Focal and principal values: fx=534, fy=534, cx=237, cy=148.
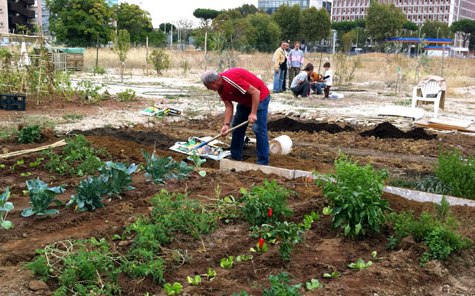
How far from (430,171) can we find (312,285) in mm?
4189

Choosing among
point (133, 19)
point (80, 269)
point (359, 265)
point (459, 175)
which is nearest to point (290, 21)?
point (133, 19)

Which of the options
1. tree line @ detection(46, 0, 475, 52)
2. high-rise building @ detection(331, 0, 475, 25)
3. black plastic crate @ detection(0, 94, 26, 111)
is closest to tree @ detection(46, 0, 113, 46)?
tree line @ detection(46, 0, 475, 52)

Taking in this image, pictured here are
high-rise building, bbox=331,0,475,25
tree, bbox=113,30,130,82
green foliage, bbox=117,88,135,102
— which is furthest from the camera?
high-rise building, bbox=331,0,475,25

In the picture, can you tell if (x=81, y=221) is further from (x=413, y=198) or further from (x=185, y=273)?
(x=413, y=198)

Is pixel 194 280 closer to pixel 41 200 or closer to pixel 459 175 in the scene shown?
pixel 41 200

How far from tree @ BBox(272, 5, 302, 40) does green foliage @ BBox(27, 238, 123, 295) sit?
4988 cm

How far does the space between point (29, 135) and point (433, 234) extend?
19.6 ft

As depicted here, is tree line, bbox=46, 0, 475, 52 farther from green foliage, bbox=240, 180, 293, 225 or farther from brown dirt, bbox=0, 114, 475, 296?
green foliage, bbox=240, 180, 293, 225

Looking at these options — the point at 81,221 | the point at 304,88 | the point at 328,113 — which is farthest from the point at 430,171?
the point at 304,88

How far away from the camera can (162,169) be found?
18.4ft

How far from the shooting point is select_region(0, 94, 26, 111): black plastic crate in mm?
11219

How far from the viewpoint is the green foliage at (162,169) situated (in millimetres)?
5605

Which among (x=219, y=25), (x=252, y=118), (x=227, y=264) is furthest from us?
(x=219, y=25)

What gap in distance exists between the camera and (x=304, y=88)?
15.9 metres
